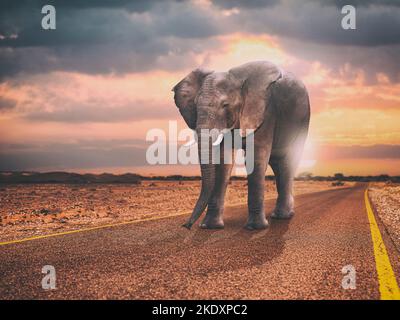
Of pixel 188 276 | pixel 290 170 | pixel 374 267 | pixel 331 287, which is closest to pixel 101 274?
pixel 188 276

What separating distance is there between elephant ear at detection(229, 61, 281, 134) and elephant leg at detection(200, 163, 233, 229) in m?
0.87

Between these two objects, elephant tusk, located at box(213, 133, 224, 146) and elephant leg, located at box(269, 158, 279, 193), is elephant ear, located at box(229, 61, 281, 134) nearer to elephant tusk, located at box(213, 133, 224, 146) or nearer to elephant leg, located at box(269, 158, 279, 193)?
elephant tusk, located at box(213, 133, 224, 146)

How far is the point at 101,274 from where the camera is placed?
168 inches

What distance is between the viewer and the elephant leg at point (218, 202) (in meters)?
7.74

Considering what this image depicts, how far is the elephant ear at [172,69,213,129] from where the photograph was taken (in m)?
8.04

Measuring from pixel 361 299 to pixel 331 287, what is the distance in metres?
0.39

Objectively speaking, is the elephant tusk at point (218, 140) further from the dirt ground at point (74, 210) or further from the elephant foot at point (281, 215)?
the dirt ground at point (74, 210)

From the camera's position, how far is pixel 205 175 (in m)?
7.45

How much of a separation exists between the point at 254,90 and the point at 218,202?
2.30 metres

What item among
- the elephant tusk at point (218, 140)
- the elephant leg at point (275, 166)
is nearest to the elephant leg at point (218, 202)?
the elephant tusk at point (218, 140)

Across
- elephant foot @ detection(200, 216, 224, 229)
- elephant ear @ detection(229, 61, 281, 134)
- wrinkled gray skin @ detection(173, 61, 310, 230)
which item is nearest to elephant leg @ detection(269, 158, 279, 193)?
wrinkled gray skin @ detection(173, 61, 310, 230)

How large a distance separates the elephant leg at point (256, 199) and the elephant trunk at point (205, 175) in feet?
2.59

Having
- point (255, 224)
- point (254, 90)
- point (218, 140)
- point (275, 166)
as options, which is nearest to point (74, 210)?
point (275, 166)
